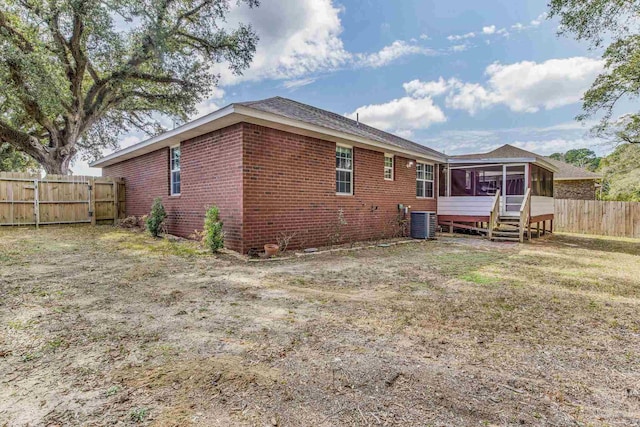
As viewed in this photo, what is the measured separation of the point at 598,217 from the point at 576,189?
6.89 meters

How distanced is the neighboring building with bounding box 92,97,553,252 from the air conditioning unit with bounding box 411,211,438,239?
1.81 ft

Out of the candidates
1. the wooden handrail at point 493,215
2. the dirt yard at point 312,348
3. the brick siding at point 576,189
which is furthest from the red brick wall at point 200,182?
the brick siding at point 576,189

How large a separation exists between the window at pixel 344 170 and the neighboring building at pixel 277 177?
29 millimetres

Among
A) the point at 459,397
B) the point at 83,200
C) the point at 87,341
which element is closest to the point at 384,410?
the point at 459,397

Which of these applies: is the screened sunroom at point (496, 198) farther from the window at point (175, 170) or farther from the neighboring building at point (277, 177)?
the window at point (175, 170)

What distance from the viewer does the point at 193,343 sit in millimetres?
2789

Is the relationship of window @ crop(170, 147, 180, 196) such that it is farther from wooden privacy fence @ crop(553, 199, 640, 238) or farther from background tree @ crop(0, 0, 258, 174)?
wooden privacy fence @ crop(553, 199, 640, 238)

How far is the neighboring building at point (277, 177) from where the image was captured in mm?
7137

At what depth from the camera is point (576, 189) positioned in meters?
21.3

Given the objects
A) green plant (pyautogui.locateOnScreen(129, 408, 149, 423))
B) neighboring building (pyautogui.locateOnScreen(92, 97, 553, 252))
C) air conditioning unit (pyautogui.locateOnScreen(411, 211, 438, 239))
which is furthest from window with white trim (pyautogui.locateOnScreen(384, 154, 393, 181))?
green plant (pyautogui.locateOnScreen(129, 408, 149, 423))

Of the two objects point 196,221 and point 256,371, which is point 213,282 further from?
point 196,221

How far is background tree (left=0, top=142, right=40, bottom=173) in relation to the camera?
1794cm

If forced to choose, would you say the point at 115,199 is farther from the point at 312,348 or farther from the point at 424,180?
the point at 312,348

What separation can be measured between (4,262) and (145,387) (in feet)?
19.3
